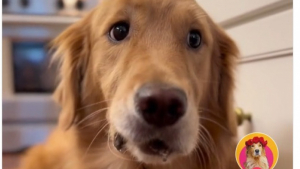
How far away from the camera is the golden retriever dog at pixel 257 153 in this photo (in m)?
1.02

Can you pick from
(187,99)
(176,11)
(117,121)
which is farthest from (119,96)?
(176,11)

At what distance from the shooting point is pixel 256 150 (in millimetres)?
1022

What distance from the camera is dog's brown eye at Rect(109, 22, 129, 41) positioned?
113 cm

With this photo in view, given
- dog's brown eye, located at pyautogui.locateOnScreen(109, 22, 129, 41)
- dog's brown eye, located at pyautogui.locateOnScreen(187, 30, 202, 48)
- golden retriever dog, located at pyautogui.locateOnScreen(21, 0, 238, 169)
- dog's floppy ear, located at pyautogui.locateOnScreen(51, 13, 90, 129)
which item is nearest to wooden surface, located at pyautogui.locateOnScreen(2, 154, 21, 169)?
golden retriever dog, located at pyautogui.locateOnScreen(21, 0, 238, 169)

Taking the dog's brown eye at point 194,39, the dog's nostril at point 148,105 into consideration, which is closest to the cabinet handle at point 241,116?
the dog's brown eye at point 194,39

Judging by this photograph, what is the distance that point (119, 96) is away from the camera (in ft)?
3.19

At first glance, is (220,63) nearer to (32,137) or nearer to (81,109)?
(81,109)

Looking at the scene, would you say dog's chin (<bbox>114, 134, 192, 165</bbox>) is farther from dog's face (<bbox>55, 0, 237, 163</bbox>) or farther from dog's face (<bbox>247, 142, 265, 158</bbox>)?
dog's face (<bbox>247, 142, 265, 158</bbox>)

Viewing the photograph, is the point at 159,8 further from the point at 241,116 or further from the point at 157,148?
the point at 241,116

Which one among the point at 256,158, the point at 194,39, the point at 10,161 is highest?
the point at 194,39

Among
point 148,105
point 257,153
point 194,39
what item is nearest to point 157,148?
point 148,105

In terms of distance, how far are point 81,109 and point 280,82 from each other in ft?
2.08

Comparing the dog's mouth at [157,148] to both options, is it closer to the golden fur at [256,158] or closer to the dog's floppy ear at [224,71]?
the golden fur at [256,158]

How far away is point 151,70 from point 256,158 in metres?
0.37
